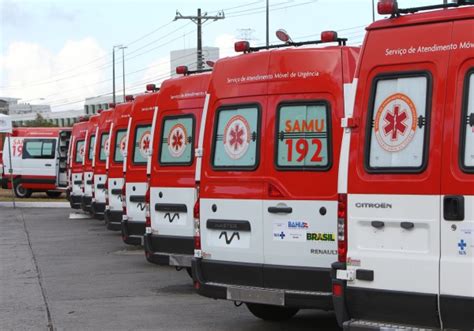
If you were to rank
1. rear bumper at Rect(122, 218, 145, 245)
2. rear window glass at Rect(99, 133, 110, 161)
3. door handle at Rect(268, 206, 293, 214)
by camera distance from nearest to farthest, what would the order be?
door handle at Rect(268, 206, 293, 214), rear bumper at Rect(122, 218, 145, 245), rear window glass at Rect(99, 133, 110, 161)

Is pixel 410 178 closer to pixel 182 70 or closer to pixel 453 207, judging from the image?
pixel 453 207

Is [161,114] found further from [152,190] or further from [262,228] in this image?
[262,228]

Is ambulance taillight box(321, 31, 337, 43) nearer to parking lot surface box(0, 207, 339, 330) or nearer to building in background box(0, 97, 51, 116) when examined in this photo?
parking lot surface box(0, 207, 339, 330)

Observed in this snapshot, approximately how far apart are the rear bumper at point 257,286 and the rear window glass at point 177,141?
2.81 m

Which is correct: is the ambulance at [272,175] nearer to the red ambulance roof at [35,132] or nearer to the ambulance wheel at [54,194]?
the red ambulance roof at [35,132]

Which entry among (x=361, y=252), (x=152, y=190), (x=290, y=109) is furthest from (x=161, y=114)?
(x=361, y=252)

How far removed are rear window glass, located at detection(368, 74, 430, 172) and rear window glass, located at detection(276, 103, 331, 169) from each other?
1430 millimetres

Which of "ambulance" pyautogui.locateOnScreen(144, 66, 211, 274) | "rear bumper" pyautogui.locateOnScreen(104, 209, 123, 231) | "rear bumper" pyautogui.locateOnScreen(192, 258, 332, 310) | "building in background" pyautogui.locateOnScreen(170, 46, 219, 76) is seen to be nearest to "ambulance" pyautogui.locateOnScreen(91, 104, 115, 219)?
"rear bumper" pyautogui.locateOnScreen(104, 209, 123, 231)

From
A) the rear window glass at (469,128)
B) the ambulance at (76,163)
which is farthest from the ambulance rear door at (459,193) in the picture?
the ambulance at (76,163)

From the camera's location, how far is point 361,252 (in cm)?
562

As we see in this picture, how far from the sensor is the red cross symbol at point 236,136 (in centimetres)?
751

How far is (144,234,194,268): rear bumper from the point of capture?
32.3 ft

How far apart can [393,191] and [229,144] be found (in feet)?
8.14

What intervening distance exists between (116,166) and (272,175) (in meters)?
8.46
